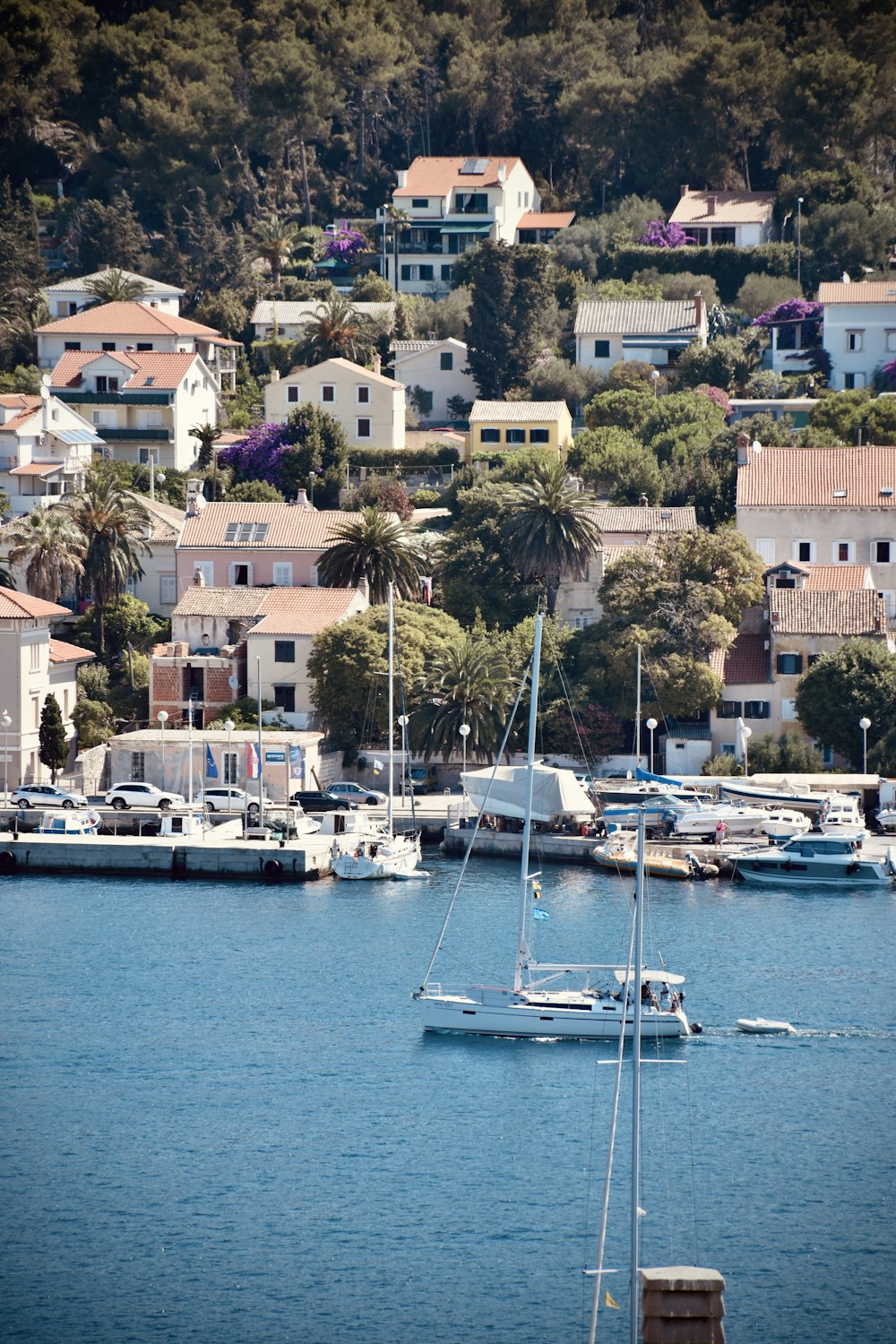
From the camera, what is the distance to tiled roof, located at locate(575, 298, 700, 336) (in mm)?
120812

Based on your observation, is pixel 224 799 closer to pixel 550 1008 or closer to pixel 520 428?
pixel 550 1008

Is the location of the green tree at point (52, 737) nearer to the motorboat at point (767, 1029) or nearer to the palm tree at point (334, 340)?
the palm tree at point (334, 340)

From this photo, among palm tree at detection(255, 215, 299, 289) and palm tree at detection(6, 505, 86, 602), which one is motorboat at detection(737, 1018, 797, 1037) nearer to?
palm tree at detection(6, 505, 86, 602)

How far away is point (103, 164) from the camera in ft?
486

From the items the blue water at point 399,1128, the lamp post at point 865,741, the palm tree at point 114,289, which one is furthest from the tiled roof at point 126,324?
the blue water at point 399,1128

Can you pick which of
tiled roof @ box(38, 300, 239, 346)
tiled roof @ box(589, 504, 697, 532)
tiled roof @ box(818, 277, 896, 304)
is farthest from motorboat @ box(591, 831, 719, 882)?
tiled roof @ box(38, 300, 239, 346)

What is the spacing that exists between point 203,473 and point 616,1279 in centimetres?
6679

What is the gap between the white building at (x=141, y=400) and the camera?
113438 mm

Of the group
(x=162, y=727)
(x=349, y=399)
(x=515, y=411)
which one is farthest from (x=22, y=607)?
(x=515, y=411)

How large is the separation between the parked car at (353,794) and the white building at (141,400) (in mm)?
29387

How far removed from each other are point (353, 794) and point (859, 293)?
44867 millimetres

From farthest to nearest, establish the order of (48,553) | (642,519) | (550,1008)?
(642,519) < (48,553) < (550,1008)

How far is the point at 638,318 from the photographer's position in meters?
122

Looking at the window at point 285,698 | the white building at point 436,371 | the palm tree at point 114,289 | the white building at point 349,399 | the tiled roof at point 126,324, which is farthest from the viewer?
the palm tree at point 114,289
